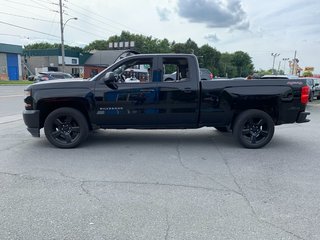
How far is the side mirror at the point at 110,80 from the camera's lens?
5746 millimetres

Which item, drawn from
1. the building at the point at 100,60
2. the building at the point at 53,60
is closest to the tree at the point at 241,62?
the building at the point at 100,60

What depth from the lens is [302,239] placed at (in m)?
2.87

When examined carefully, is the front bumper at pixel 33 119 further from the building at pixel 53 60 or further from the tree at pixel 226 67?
the tree at pixel 226 67

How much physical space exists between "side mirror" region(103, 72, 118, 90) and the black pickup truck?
0.8 inches

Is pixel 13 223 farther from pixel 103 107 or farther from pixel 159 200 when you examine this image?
pixel 103 107

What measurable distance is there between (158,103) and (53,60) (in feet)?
216

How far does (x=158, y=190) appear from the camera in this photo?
4.00 metres

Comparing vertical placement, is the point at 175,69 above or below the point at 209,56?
below

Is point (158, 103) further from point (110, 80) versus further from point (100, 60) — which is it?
point (100, 60)

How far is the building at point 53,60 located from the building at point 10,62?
11.8 m

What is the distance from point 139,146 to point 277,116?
10.1ft

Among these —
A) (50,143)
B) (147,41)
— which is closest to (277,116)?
(50,143)

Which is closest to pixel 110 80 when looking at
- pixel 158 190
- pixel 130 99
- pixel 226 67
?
pixel 130 99

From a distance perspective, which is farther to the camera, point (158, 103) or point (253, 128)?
point (253, 128)
